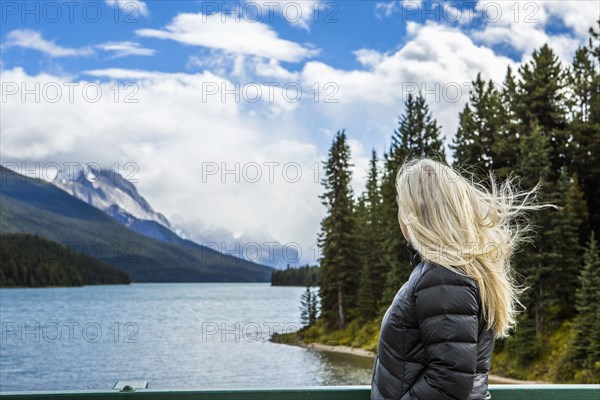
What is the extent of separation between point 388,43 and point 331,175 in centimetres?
11299

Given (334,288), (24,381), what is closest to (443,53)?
(334,288)

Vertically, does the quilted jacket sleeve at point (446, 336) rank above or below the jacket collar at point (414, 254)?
below

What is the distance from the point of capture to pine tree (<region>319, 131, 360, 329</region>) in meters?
45.0

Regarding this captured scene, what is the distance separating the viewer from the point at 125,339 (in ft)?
190

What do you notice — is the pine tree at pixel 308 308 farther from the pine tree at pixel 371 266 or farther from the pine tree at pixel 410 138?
the pine tree at pixel 410 138

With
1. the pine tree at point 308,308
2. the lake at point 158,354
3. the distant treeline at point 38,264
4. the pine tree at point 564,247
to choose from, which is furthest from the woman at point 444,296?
the distant treeline at point 38,264

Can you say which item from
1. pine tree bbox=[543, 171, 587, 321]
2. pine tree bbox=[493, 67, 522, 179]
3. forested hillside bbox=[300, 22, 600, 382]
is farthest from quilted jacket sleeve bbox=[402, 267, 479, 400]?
pine tree bbox=[493, 67, 522, 179]

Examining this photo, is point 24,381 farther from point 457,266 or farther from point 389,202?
point 457,266

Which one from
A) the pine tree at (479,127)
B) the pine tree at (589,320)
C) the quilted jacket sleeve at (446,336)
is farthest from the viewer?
the pine tree at (479,127)

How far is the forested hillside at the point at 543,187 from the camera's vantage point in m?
27.0

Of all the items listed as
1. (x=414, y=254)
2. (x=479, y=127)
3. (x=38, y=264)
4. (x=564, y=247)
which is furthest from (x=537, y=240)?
(x=38, y=264)

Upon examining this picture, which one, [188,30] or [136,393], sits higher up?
[188,30]

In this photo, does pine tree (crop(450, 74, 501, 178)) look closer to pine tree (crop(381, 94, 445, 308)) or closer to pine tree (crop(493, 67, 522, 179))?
pine tree (crop(493, 67, 522, 179))

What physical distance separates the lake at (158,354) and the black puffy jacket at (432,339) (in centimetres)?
2872
